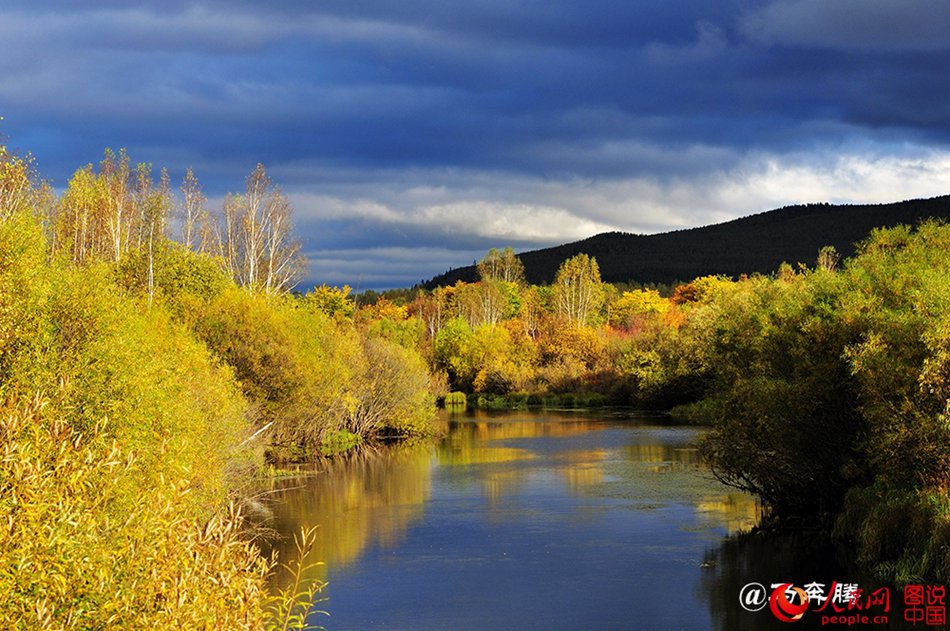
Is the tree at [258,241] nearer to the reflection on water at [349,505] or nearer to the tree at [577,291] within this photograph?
the reflection on water at [349,505]

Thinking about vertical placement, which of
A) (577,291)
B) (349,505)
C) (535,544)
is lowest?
(535,544)

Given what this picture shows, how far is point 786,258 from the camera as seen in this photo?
178500 millimetres

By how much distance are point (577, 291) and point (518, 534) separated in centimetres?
10788

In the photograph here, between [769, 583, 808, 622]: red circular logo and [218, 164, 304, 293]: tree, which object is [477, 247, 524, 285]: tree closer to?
[218, 164, 304, 293]: tree

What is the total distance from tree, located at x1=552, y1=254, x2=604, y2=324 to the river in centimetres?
8445

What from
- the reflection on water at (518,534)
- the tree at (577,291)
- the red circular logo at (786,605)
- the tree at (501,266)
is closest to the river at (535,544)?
the reflection on water at (518,534)

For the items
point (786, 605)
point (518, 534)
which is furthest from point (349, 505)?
point (786, 605)

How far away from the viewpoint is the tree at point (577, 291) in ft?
453

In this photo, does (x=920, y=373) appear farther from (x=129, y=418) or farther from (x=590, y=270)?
(x=590, y=270)

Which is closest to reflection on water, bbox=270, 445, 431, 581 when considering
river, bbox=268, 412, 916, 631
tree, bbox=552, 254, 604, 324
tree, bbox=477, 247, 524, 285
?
river, bbox=268, 412, 916, 631

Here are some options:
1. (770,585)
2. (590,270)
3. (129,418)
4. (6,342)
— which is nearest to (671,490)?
(770,585)

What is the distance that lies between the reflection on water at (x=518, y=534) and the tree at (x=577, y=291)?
8179cm

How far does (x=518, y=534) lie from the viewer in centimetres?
3300

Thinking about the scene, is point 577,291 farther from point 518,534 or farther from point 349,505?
point 518,534
